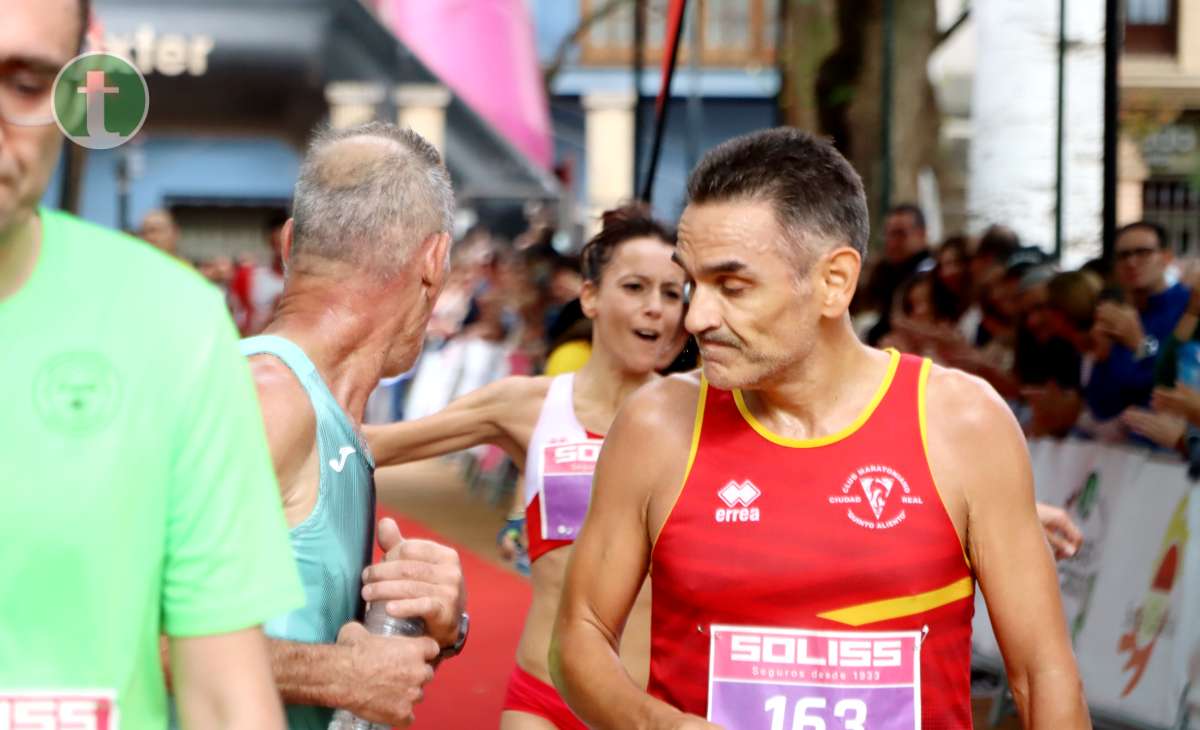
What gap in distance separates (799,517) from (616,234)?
2457mm

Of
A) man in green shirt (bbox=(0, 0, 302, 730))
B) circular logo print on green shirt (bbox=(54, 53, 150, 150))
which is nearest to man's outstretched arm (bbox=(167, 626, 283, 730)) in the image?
man in green shirt (bbox=(0, 0, 302, 730))

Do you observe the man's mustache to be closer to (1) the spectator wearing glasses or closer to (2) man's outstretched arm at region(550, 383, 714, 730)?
(2) man's outstretched arm at region(550, 383, 714, 730)

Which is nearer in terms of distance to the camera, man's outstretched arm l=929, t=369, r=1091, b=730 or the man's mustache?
man's outstretched arm l=929, t=369, r=1091, b=730

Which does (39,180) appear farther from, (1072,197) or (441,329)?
(441,329)

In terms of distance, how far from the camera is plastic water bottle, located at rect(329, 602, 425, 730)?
8.30 feet

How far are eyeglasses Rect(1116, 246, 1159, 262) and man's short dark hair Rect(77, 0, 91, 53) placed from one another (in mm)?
6698

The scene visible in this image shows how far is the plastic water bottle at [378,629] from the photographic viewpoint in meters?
2.53

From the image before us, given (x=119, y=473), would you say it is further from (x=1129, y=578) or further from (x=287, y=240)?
(x=1129, y=578)

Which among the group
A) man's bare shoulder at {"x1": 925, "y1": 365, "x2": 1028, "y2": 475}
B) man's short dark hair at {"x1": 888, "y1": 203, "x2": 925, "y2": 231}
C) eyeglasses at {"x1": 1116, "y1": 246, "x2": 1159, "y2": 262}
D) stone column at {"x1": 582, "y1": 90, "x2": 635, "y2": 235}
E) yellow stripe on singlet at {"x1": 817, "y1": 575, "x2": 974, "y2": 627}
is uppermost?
stone column at {"x1": 582, "y1": 90, "x2": 635, "y2": 235}

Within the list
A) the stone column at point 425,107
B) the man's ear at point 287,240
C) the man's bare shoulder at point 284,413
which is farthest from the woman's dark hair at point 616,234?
the stone column at point 425,107

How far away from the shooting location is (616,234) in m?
5.57

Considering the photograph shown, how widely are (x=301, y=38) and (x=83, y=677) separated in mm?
20275

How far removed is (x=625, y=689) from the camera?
3.26 meters

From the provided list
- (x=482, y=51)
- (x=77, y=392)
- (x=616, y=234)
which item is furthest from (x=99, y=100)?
(x=482, y=51)
